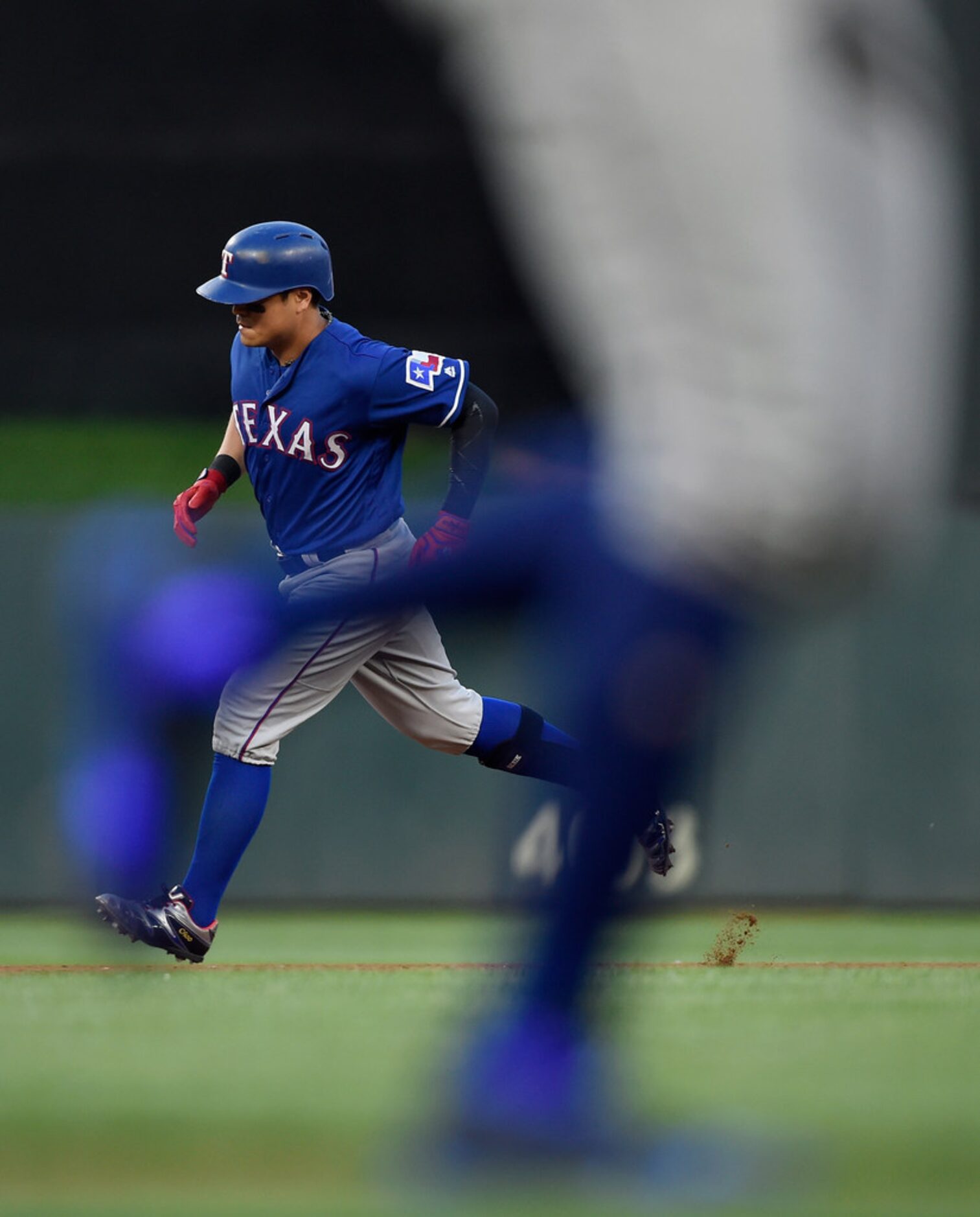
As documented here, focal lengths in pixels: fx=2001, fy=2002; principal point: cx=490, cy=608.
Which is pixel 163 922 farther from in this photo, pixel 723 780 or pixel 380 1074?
pixel 723 780

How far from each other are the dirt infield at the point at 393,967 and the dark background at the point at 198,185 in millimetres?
3233

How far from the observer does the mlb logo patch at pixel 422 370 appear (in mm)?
3973

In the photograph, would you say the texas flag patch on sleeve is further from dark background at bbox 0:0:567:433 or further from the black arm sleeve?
dark background at bbox 0:0:567:433

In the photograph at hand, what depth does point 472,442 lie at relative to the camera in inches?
159

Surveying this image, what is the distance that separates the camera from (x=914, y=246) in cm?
202

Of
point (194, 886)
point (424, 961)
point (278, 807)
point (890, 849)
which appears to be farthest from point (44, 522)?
point (194, 886)

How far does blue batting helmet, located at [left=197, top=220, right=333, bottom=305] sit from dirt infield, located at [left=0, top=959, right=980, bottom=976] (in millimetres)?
1700

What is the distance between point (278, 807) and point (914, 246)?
5.33m

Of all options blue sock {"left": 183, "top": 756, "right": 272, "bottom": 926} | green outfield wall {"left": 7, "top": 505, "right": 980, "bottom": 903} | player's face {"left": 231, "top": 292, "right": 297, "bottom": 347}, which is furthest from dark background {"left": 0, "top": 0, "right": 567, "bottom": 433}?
blue sock {"left": 183, "top": 756, "right": 272, "bottom": 926}

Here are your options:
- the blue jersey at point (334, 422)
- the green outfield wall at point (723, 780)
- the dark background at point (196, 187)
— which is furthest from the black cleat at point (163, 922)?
the dark background at point (196, 187)

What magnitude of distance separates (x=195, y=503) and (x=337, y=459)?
0.98 ft

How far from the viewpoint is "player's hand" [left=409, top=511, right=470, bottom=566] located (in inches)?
91.7

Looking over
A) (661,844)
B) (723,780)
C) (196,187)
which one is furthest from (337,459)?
(196,187)

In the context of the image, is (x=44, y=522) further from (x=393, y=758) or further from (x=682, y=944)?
(x=682, y=944)
